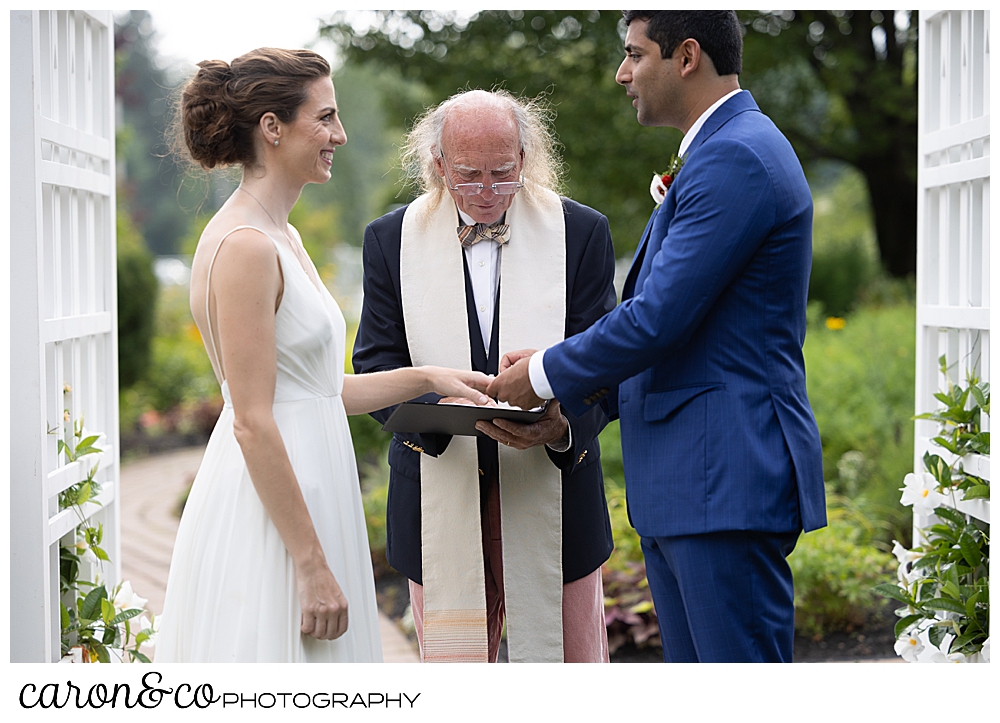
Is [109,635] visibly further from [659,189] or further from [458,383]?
[659,189]

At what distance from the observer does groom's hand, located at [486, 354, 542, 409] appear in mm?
2434

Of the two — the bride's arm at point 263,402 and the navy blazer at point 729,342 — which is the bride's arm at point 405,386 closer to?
the navy blazer at point 729,342

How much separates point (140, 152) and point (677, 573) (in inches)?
1306

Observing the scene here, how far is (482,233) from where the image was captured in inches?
109

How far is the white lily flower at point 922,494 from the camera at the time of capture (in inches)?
124

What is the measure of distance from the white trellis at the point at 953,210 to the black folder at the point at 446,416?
63.6 inches

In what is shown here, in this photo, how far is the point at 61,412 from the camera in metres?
2.96

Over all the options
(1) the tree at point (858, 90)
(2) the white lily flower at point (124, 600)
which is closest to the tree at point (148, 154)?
(1) the tree at point (858, 90)

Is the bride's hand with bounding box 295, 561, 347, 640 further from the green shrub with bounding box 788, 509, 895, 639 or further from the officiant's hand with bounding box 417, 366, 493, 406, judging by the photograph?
the green shrub with bounding box 788, 509, 895, 639

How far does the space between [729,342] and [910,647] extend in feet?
5.65

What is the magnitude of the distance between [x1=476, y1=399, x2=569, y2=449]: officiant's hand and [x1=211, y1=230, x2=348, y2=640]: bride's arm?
0.61 m

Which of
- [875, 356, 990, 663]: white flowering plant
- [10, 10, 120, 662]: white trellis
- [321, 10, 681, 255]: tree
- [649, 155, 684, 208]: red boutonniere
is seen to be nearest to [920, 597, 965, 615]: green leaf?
[875, 356, 990, 663]: white flowering plant

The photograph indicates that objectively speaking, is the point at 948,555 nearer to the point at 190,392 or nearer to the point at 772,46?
the point at 772,46
